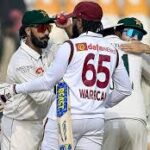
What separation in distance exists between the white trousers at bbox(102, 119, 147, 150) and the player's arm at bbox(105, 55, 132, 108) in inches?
15.8

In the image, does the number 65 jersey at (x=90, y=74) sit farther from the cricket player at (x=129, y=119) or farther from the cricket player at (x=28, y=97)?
the cricket player at (x=28, y=97)

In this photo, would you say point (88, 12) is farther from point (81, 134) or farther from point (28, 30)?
point (28, 30)

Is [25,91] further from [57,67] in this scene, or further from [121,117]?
[121,117]

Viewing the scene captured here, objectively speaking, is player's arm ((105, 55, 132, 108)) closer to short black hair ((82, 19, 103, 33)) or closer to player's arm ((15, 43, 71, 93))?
short black hair ((82, 19, 103, 33))

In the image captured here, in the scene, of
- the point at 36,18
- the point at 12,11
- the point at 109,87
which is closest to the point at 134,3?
the point at 12,11

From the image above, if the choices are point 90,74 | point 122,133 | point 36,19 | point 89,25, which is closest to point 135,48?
point 122,133

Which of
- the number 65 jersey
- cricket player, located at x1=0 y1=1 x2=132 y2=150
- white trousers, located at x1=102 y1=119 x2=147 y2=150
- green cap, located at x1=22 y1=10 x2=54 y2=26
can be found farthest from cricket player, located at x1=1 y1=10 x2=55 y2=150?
the number 65 jersey

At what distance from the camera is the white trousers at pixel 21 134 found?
654cm

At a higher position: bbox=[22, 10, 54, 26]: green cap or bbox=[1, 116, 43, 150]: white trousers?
bbox=[22, 10, 54, 26]: green cap

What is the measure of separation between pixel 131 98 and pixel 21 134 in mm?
1000

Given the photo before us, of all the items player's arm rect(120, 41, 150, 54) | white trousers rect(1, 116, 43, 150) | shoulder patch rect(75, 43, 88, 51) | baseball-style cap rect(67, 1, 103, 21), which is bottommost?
white trousers rect(1, 116, 43, 150)

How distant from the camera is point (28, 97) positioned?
6.40 meters

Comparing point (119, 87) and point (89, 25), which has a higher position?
point (89, 25)

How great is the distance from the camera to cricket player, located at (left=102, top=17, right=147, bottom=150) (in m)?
6.26
